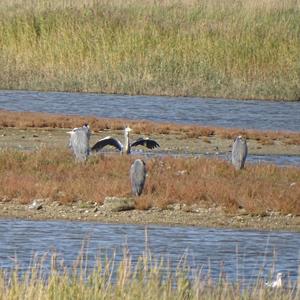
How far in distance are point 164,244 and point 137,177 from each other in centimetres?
166

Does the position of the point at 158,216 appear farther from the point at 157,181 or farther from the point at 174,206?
the point at 157,181

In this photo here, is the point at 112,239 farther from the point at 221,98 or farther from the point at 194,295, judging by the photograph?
the point at 221,98

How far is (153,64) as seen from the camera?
2773 cm

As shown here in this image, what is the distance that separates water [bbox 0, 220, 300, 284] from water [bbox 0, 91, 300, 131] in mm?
11821

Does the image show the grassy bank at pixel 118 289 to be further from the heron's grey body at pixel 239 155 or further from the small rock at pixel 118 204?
the heron's grey body at pixel 239 155

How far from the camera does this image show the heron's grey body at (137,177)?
12836 mm

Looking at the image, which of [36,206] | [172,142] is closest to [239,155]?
[36,206]

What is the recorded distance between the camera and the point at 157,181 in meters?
14.1

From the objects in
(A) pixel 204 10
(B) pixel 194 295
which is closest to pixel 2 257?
(B) pixel 194 295

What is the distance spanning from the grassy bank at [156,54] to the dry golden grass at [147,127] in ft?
17.5

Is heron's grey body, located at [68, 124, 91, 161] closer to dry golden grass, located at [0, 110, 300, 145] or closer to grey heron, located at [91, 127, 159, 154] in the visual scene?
grey heron, located at [91, 127, 159, 154]

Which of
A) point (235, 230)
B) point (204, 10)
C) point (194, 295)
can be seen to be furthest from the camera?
point (204, 10)

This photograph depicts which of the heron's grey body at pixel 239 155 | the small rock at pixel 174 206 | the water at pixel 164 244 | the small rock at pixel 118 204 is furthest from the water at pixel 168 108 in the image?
the water at pixel 164 244

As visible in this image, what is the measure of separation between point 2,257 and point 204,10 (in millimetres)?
20114
